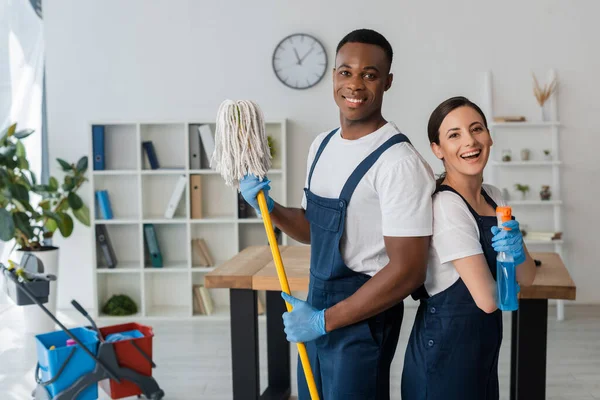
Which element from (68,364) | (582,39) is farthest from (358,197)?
(582,39)

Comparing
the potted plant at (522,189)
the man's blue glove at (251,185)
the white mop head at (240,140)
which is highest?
the white mop head at (240,140)

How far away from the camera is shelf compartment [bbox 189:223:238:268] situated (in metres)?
5.29

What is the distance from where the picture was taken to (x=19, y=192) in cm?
448

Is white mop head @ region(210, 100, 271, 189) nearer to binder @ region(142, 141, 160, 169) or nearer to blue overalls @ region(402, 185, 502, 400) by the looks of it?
blue overalls @ region(402, 185, 502, 400)

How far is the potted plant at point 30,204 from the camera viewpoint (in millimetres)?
4457

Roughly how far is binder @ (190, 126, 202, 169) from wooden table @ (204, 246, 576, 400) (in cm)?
192

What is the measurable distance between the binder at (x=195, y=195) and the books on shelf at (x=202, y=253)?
0.71ft

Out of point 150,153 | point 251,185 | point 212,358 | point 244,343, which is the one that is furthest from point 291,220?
point 150,153

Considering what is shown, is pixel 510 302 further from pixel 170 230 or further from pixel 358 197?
pixel 170 230

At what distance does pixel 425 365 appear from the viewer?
169 cm

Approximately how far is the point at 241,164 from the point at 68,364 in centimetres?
188

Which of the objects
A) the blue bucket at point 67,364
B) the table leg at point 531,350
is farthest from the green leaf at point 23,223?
the table leg at point 531,350

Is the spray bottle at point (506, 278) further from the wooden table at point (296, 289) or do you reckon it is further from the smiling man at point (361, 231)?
the wooden table at point (296, 289)

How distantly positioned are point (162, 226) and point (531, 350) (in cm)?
340
